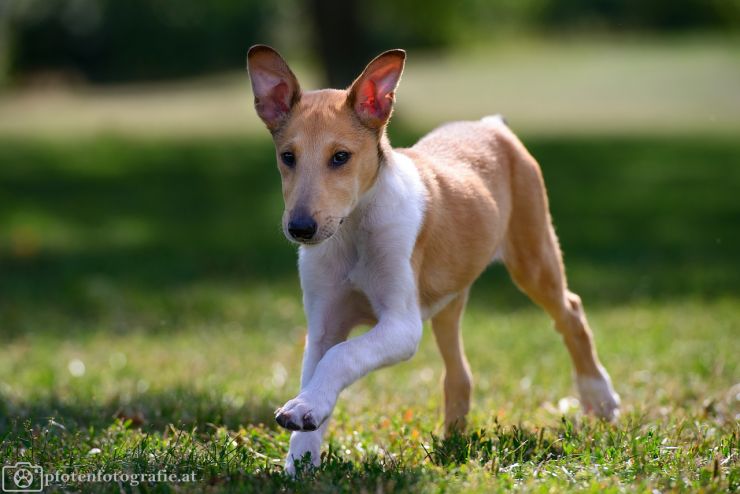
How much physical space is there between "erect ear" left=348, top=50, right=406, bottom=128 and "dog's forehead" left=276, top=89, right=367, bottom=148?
0.19 ft

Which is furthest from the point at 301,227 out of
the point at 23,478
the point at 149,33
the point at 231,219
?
the point at 149,33

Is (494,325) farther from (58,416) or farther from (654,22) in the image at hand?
(654,22)

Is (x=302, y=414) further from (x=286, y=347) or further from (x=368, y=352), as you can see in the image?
(x=286, y=347)

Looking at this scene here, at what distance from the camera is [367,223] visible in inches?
207

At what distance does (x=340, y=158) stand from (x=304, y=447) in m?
1.33

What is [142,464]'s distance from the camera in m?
4.93

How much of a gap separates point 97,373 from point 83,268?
13.9ft

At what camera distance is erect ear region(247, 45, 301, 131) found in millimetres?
5316

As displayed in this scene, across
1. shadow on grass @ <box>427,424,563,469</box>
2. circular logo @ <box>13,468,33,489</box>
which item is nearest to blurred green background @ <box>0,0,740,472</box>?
circular logo @ <box>13,468,33,489</box>

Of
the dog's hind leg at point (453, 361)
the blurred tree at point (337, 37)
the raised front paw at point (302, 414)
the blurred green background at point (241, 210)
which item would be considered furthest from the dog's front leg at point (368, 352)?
the blurred tree at point (337, 37)

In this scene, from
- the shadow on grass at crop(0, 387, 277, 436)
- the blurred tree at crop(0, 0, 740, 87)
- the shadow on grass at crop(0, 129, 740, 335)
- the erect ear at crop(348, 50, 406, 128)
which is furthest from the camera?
the blurred tree at crop(0, 0, 740, 87)

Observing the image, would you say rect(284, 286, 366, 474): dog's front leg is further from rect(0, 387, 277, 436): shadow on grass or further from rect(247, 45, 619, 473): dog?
rect(0, 387, 277, 436): shadow on grass

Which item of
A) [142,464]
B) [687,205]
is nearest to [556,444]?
[142,464]

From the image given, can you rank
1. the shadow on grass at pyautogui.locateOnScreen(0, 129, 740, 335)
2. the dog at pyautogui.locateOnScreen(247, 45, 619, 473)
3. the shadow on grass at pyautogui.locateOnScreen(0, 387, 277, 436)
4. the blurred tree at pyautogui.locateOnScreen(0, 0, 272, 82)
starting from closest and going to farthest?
the dog at pyautogui.locateOnScreen(247, 45, 619, 473) < the shadow on grass at pyautogui.locateOnScreen(0, 387, 277, 436) < the shadow on grass at pyautogui.locateOnScreen(0, 129, 740, 335) < the blurred tree at pyautogui.locateOnScreen(0, 0, 272, 82)
